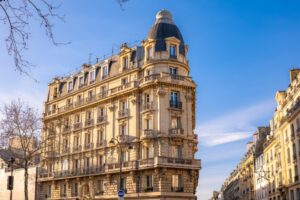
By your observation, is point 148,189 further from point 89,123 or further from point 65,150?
point 65,150

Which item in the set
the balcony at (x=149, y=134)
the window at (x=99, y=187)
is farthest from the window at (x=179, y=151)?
the window at (x=99, y=187)

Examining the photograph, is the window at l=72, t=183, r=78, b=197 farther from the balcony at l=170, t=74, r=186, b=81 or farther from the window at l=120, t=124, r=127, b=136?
the balcony at l=170, t=74, r=186, b=81

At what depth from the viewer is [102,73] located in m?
53.6

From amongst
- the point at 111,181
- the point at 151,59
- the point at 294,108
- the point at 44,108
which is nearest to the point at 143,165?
the point at 111,181

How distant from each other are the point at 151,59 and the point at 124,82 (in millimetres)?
5316

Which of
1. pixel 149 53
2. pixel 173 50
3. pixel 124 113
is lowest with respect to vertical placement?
pixel 124 113

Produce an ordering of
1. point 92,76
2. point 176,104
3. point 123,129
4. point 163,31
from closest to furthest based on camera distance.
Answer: point 176,104 < point 163,31 < point 123,129 < point 92,76

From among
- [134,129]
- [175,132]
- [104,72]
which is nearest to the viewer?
[175,132]

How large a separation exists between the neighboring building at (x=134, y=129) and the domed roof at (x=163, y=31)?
0.38ft

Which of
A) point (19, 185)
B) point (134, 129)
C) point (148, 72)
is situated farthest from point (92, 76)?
point (19, 185)

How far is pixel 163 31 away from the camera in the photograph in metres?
47.8

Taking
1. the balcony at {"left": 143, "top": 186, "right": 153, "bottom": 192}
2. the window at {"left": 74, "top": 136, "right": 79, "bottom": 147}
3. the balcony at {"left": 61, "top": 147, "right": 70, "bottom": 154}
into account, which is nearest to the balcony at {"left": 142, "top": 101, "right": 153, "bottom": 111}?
the balcony at {"left": 143, "top": 186, "right": 153, "bottom": 192}

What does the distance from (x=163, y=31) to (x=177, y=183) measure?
17.8 m

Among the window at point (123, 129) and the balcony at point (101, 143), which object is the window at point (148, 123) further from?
the balcony at point (101, 143)
